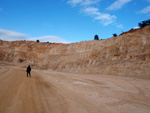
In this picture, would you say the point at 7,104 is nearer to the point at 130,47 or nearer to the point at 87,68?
the point at 87,68

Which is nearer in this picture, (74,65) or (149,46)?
(149,46)

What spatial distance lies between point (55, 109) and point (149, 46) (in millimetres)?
26649

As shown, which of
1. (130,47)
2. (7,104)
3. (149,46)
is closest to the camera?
(7,104)

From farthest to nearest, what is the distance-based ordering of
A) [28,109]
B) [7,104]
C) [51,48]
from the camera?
[51,48], [7,104], [28,109]

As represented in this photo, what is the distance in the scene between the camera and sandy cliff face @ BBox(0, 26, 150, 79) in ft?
76.4

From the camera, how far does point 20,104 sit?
17.9 feet

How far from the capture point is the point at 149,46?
1021 inches

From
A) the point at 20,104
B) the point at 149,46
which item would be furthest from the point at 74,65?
the point at 20,104

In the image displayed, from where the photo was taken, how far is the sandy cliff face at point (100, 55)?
917 inches

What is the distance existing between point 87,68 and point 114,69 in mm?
7471

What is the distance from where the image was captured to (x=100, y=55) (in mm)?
32719

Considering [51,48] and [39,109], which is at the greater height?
[51,48]

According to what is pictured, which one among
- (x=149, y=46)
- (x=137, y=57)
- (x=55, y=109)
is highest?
(x=149, y=46)

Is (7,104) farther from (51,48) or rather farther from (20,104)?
(51,48)
